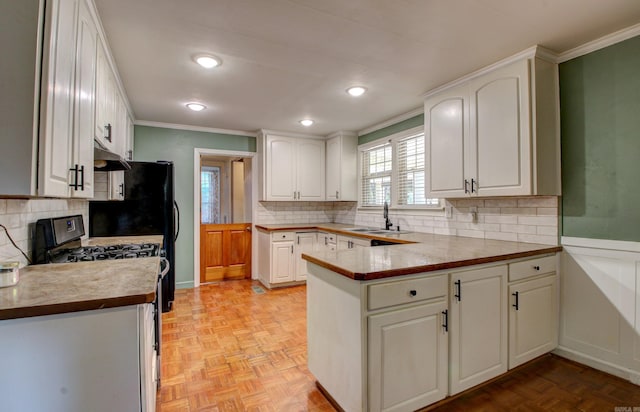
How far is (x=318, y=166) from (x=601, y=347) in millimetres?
3737

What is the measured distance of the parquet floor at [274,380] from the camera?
5.93 feet

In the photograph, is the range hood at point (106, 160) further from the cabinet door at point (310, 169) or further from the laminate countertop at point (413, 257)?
the cabinet door at point (310, 169)

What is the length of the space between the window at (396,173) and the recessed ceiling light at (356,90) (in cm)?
92

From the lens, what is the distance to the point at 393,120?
A: 395cm

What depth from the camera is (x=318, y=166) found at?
489 centimetres

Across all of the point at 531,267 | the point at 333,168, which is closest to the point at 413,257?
the point at 531,267

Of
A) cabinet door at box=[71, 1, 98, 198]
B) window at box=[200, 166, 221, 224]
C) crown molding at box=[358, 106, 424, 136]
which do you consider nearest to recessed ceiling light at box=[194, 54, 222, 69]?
cabinet door at box=[71, 1, 98, 198]

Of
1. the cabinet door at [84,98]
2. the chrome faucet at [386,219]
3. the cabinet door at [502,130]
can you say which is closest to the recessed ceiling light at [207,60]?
the cabinet door at [84,98]

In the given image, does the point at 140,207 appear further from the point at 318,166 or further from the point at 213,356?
the point at 318,166

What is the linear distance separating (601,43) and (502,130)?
0.79 m

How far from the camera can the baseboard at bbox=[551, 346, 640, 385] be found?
2.00 m

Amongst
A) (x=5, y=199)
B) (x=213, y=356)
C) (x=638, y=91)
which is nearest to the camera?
(x=5, y=199)

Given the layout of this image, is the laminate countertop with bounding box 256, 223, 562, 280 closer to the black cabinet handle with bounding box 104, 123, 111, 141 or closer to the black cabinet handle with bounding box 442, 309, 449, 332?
the black cabinet handle with bounding box 442, 309, 449, 332

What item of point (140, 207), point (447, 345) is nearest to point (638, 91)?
point (447, 345)
